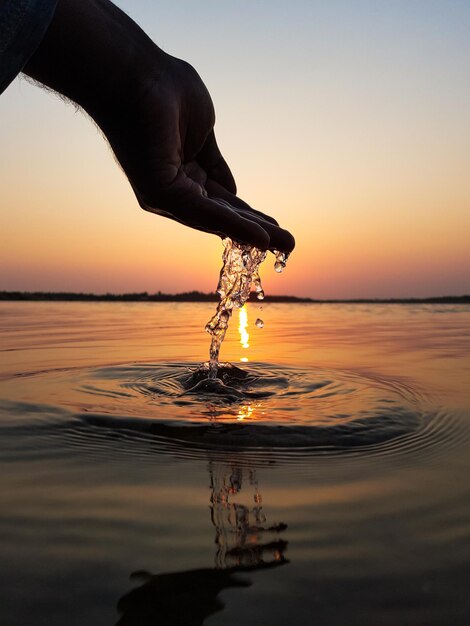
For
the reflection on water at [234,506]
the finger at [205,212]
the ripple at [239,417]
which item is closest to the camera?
the reflection on water at [234,506]

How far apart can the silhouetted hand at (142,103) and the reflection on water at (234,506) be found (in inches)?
39.6

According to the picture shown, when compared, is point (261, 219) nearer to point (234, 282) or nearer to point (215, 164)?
point (215, 164)

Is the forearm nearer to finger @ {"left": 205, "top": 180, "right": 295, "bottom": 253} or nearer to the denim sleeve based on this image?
the denim sleeve

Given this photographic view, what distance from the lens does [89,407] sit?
352 centimetres

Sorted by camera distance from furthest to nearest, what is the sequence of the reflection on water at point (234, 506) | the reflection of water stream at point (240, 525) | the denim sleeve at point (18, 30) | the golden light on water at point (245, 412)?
the golden light on water at point (245, 412) → the reflection of water stream at point (240, 525) → the reflection on water at point (234, 506) → the denim sleeve at point (18, 30)

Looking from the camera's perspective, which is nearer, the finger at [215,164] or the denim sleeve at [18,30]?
the denim sleeve at [18,30]

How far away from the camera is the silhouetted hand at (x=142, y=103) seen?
157cm

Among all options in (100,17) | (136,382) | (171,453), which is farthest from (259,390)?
(100,17)

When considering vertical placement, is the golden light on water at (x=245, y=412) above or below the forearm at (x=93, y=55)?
below

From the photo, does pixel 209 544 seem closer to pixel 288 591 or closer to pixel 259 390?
pixel 288 591

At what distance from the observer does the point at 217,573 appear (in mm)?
1343

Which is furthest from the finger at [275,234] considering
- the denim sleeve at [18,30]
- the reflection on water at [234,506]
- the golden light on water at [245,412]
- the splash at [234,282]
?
the splash at [234,282]

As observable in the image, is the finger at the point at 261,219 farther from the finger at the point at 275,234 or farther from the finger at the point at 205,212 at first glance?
the finger at the point at 205,212

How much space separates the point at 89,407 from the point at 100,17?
253 cm
